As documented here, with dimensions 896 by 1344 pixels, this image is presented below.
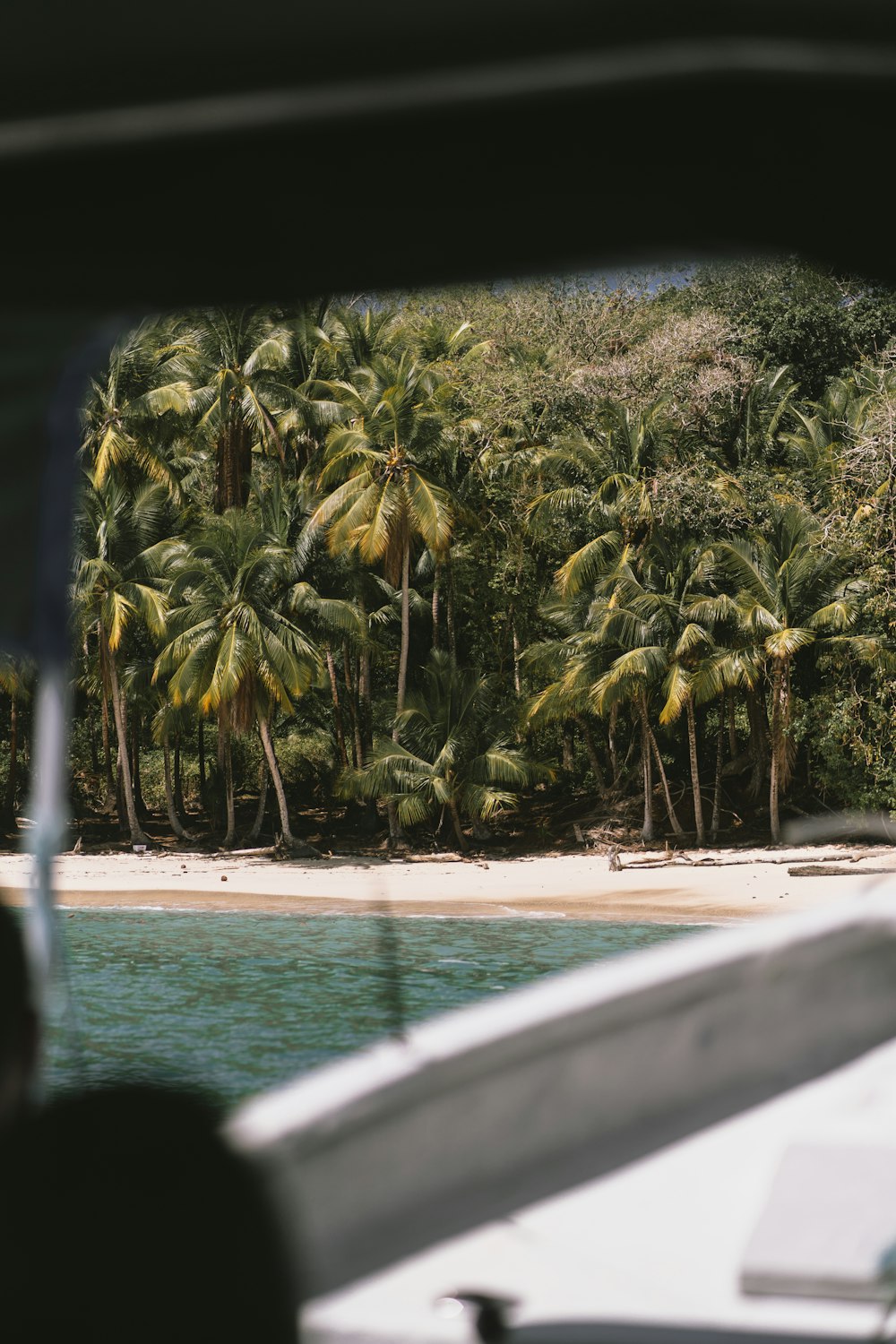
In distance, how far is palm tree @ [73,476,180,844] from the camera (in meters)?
23.9

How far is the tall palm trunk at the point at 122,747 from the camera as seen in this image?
24.7m

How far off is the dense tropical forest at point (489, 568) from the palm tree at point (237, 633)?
0.05 metres

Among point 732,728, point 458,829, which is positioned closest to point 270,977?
point 458,829

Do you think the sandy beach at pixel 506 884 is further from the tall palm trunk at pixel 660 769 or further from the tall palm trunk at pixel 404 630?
the tall palm trunk at pixel 404 630

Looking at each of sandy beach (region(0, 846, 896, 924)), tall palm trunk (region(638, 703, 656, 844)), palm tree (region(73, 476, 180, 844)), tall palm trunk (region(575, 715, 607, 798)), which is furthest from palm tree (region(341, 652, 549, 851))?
palm tree (region(73, 476, 180, 844))

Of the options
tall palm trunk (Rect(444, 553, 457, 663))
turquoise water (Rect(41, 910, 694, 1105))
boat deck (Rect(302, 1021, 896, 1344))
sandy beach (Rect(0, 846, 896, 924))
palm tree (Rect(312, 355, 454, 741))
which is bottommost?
turquoise water (Rect(41, 910, 694, 1105))

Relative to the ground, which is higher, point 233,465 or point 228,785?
point 233,465

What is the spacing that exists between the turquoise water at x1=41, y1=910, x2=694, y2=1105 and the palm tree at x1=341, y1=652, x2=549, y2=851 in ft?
12.4

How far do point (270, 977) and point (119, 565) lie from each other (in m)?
11.4

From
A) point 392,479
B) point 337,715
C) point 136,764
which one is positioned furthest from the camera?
point 136,764

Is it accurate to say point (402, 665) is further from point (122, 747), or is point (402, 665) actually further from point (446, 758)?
point (122, 747)

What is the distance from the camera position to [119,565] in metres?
24.5

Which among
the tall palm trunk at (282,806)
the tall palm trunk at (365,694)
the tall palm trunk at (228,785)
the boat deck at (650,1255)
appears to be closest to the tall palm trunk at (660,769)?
the tall palm trunk at (365,694)

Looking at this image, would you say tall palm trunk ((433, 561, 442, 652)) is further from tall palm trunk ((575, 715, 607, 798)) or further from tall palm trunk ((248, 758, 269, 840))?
tall palm trunk ((248, 758, 269, 840))
